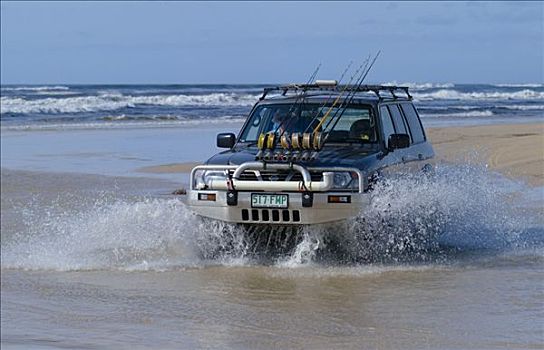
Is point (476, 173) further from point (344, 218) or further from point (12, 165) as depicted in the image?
point (12, 165)

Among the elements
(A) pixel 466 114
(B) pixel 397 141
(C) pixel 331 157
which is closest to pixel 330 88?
(B) pixel 397 141

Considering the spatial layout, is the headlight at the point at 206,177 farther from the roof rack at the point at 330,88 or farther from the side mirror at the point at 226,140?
the roof rack at the point at 330,88

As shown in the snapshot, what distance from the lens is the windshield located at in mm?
9969

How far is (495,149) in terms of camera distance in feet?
68.1

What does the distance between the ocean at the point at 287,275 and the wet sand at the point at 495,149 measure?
9.49 ft

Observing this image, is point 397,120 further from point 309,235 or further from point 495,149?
point 495,149

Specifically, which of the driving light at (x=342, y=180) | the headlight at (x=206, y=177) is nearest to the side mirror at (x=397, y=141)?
the driving light at (x=342, y=180)

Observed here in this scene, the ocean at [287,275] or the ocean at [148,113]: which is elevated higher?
the ocean at [148,113]

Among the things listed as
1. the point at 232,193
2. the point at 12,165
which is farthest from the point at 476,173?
the point at 12,165

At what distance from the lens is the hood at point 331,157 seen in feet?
29.5

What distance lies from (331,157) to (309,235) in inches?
28.8

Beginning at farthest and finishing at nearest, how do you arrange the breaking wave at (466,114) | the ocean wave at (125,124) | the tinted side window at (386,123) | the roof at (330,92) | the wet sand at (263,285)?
the breaking wave at (466,114), the ocean wave at (125,124), the roof at (330,92), the tinted side window at (386,123), the wet sand at (263,285)

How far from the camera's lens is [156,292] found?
8.40 meters

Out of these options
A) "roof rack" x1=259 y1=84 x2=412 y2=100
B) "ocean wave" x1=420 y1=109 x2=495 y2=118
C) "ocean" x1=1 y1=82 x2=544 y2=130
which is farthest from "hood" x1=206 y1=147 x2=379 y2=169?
"ocean wave" x1=420 y1=109 x2=495 y2=118
